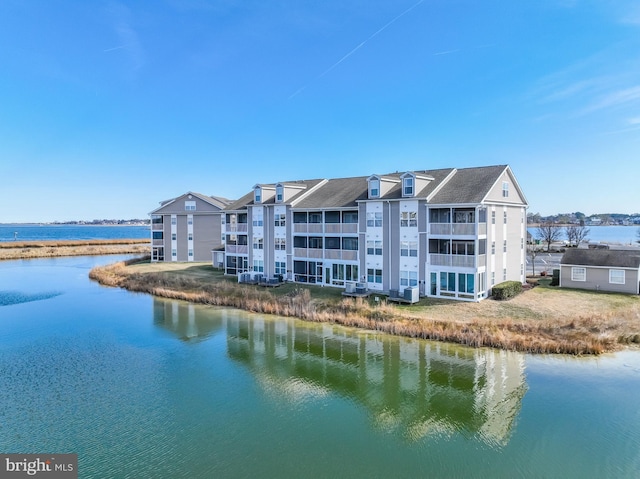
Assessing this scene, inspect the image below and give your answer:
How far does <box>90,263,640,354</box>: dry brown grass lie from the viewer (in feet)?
69.4

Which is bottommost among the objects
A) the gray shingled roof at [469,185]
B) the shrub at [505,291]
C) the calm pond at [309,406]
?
the calm pond at [309,406]

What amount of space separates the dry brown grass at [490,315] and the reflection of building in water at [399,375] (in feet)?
3.24

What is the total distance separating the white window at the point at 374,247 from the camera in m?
32.1

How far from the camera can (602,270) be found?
99.7 ft

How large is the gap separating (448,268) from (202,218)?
116ft

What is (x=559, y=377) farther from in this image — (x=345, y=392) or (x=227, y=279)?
(x=227, y=279)

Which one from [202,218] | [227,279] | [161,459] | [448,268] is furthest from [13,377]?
[202,218]

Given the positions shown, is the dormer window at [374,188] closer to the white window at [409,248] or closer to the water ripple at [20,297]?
the white window at [409,248]

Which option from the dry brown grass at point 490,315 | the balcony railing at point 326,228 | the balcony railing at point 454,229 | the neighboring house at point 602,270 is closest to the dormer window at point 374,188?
the balcony railing at point 326,228

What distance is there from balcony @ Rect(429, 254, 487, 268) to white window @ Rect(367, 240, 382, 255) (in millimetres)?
4120

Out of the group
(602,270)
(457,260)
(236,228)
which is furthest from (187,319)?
(602,270)

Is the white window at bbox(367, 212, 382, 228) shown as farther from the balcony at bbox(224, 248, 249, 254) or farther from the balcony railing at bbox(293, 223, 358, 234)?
the balcony at bbox(224, 248, 249, 254)

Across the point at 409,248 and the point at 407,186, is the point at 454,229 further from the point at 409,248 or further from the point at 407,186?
the point at 407,186

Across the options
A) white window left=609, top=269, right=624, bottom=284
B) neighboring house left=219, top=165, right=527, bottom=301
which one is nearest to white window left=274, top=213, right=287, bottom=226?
neighboring house left=219, top=165, right=527, bottom=301
